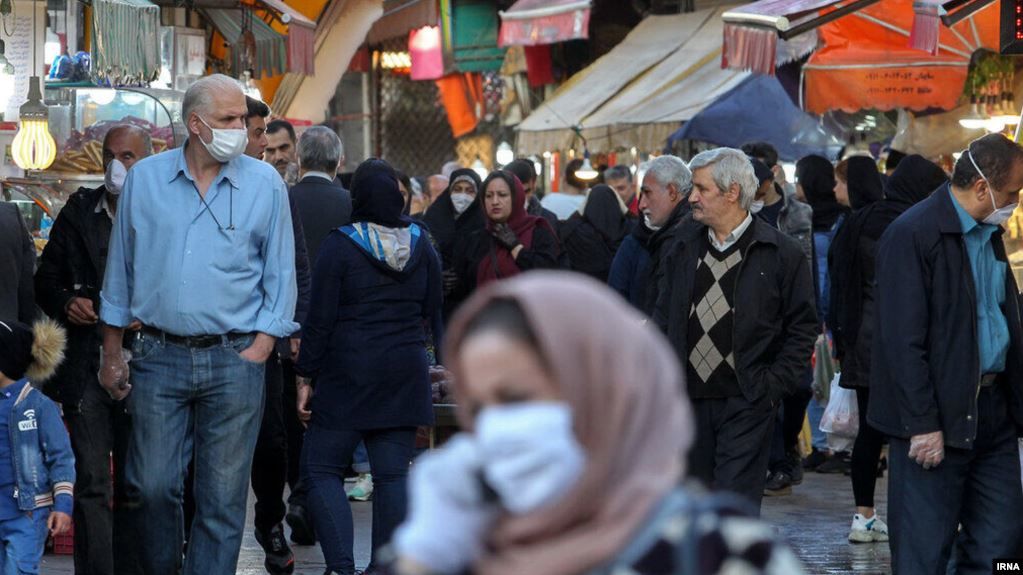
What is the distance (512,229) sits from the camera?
35.6 ft

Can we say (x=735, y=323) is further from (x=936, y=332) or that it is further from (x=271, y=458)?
(x=271, y=458)

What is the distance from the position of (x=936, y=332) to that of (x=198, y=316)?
2.60 meters

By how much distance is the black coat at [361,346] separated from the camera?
25.8 feet

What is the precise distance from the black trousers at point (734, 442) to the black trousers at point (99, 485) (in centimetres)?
222

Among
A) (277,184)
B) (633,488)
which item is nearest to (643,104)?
(277,184)

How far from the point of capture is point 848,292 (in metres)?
10.5

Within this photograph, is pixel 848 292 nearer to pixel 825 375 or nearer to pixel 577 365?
pixel 825 375

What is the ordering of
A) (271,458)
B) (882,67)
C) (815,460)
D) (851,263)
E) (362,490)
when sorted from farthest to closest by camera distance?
(882,67) → (815,460) → (362,490) → (851,263) → (271,458)

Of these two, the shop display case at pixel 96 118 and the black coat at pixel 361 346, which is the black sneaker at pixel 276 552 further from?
the shop display case at pixel 96 118

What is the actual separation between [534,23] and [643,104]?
318 centimetres

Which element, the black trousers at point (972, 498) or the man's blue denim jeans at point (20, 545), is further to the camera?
the black trousers at point (972, 498)

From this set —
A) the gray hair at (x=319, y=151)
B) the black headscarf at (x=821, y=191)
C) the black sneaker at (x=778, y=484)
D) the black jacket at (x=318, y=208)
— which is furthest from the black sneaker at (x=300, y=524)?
the black headscarf at (x=821, y=191)

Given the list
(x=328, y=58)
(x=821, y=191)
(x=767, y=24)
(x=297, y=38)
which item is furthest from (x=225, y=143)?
(x=328, y=58)

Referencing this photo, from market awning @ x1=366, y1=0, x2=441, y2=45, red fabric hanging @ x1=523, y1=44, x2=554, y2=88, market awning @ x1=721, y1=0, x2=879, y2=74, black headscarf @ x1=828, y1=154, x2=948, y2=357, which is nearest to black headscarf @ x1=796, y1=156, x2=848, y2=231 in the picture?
market awning @ x1=721, y1=0, x2=879, y2=74
